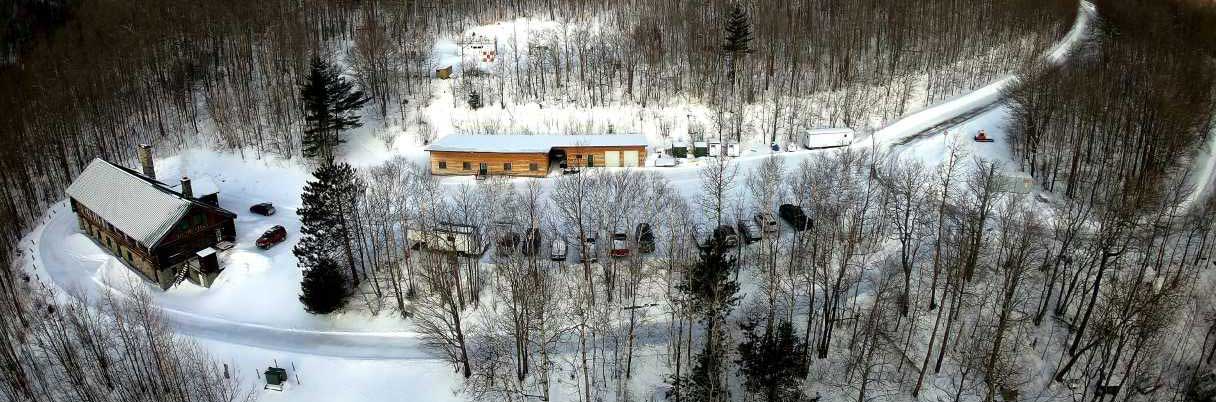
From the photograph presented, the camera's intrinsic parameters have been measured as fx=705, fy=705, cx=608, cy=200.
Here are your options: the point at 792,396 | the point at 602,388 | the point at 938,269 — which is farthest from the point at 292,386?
the point at 938,269

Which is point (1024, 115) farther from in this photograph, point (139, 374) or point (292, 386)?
point (139, 374)

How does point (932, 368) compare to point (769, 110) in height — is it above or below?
below

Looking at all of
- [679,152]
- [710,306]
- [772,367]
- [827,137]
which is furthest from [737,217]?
[827,137]

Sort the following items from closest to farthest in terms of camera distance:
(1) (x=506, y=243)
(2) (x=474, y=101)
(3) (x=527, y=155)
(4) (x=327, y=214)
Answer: (1) (x=506, y=243) < (4) (x=327, y=214) < (3) (x=527, y=155) < (2) (x=474, y=101)

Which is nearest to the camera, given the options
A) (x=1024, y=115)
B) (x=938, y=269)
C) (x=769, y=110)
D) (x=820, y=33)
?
(x=938, y=269)

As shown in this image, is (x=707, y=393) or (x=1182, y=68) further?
(x=1182, y=68)

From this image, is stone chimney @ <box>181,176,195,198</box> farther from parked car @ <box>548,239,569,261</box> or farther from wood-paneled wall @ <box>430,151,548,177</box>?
parked car @ <box>548,239,569,261</box>

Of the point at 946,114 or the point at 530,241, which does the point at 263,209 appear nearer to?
the point at 530,241

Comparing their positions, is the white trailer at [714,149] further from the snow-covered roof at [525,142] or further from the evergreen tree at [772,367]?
the evergreen tree at [772,367]
